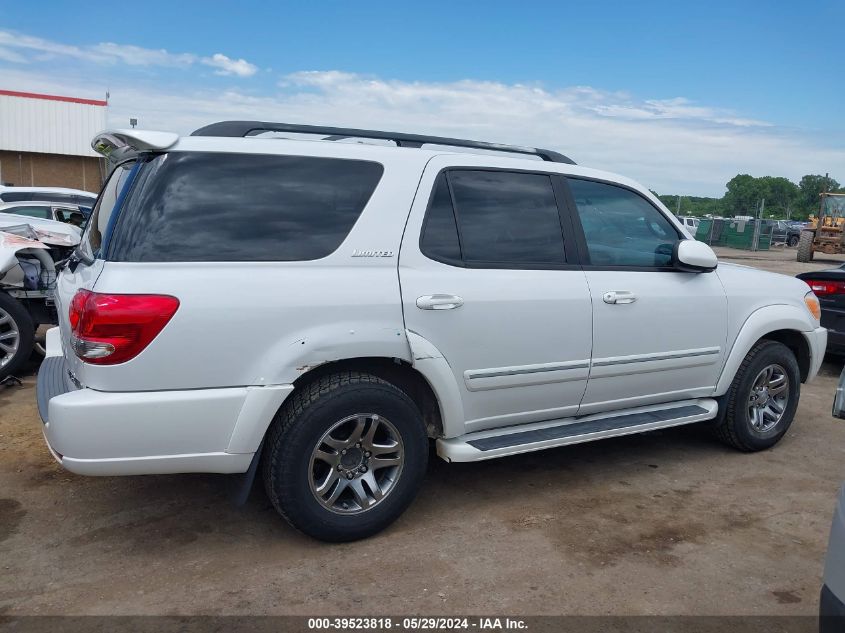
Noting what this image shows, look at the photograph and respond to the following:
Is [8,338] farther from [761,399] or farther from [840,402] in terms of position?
[840,402]

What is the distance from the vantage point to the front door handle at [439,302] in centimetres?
345

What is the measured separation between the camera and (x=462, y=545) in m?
3.50

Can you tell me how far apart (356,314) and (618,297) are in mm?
1575

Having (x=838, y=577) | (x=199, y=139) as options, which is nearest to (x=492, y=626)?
(x=838, y=577)

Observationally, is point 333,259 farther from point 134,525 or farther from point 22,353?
point 22,353

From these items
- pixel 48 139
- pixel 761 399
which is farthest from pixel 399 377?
pixel 48 139

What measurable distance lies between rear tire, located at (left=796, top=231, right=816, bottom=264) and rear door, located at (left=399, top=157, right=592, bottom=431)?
84.8ft

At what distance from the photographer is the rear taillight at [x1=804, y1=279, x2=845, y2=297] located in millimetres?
7124

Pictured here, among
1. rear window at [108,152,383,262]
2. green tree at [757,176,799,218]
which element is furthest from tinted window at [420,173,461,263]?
green tree at [757,176,799,218]

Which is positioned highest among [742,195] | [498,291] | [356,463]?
[742,195]

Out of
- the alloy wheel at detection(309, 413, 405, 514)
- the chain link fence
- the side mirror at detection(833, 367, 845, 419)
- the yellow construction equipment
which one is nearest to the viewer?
the side mirror at detection(833, 367, 845, 419)

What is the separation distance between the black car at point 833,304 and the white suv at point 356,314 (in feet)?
11.1

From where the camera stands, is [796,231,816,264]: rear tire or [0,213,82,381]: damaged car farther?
[796,231,816,264]: rear tire

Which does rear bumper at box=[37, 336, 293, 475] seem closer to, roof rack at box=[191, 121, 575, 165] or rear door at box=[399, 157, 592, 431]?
rear door at box=[399, 157, 592, 431]
